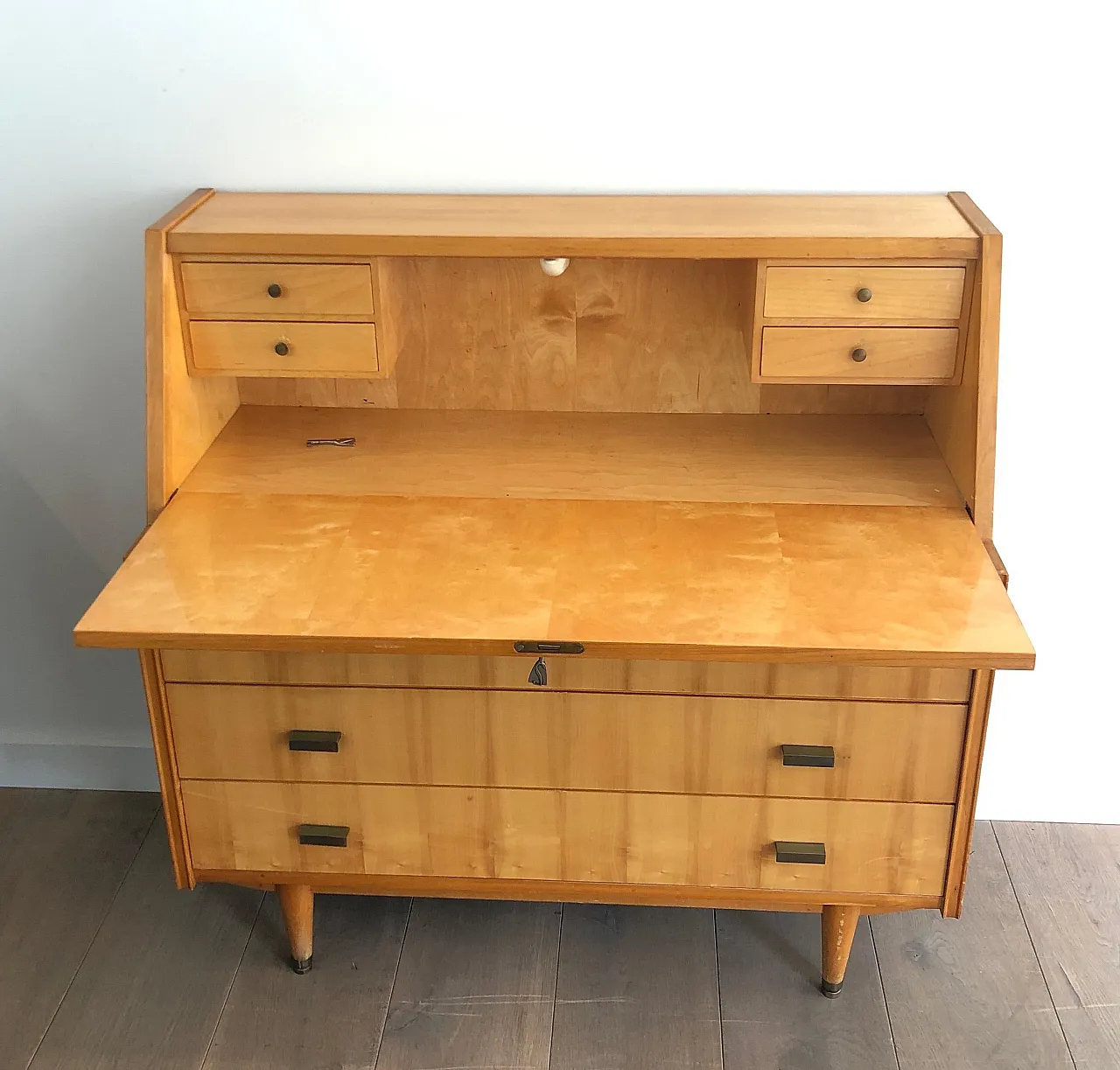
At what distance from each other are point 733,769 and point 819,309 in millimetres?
651

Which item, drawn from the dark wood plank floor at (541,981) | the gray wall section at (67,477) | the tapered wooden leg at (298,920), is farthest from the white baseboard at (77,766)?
the tapered wooden leg at (298,920)

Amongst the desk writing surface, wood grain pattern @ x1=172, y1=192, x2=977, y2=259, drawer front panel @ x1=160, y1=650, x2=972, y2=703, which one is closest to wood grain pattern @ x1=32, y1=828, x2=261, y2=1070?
drawer front panel @ x1=160, y1=650, x2=972, y2=703

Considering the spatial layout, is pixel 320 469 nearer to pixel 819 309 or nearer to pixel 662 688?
pixel 662 688

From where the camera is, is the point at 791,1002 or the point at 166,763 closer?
the point at 166,763

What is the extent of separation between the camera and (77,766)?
2.37 m

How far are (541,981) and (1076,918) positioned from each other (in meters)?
0.95

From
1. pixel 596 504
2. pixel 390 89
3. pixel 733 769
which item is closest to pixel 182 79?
pixel 390 89

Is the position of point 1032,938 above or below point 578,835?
below

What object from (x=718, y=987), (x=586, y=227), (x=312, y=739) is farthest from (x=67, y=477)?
(x=718, y=987)

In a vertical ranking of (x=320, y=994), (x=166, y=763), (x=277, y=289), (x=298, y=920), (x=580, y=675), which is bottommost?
(x=320, y=994)

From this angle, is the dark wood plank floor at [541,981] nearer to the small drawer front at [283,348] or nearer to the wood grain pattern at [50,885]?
the wood grain pattern at [50,885]

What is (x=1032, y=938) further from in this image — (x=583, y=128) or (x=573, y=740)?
(x=583, y=128)

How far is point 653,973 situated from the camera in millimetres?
1957

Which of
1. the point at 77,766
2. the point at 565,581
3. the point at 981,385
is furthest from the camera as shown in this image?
the point at 77,766
